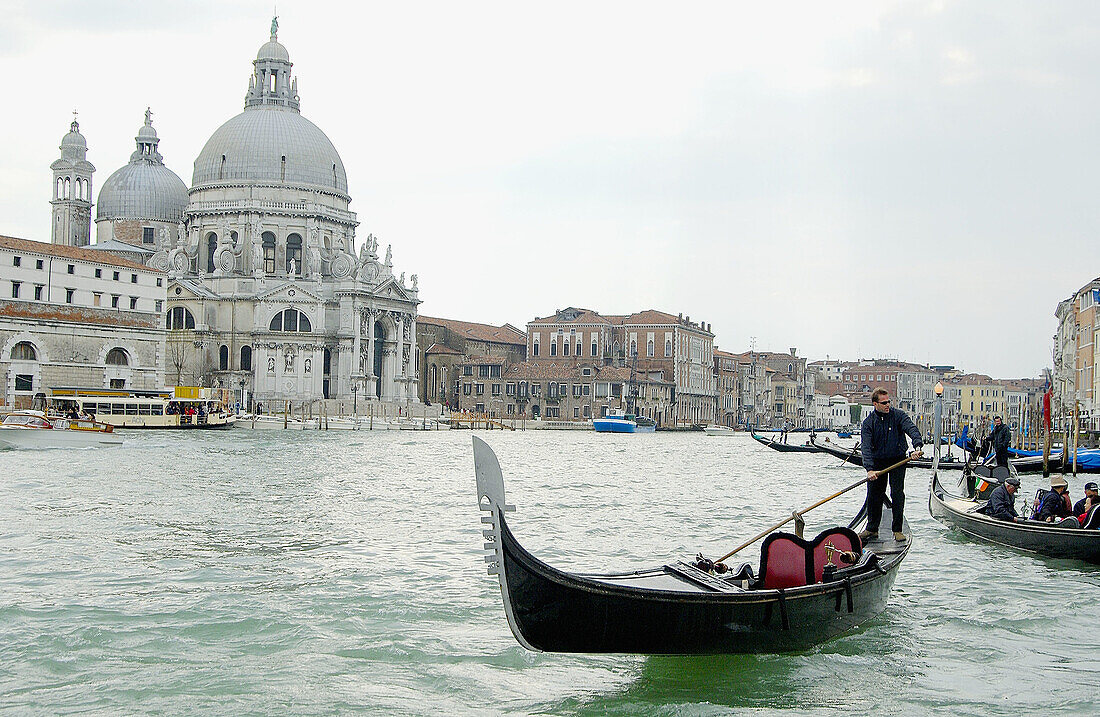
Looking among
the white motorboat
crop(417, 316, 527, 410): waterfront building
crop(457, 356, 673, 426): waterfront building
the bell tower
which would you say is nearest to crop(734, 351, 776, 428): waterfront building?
crop(417, 316, 527, 410): waterfront building

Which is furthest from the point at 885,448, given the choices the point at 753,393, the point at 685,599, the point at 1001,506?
the point at 753,393

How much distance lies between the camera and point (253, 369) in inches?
2238

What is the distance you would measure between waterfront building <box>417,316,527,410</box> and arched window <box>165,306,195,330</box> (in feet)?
45.7

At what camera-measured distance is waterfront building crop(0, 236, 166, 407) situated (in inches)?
1591

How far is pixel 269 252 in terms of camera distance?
2377 inches

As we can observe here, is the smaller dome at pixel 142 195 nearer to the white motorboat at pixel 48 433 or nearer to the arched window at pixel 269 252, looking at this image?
the arched window at pixel 269 252

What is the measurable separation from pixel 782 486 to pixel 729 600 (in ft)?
55.5

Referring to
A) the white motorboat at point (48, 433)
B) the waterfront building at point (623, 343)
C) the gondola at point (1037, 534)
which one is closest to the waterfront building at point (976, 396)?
the waterfront building at point (623, 343)

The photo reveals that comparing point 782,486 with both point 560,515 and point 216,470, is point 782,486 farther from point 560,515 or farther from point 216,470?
point 216,470

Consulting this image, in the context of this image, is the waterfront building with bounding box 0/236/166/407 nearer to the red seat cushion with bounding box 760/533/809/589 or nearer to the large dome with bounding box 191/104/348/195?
the large dome with bounding box 191/104/348/195

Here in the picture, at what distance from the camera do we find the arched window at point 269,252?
197ft

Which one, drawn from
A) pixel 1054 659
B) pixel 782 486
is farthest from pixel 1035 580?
pixel 782 486

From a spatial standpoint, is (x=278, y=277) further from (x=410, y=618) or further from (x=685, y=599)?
(x=685, y=599)

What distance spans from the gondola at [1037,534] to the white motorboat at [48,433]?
73.7 ft
